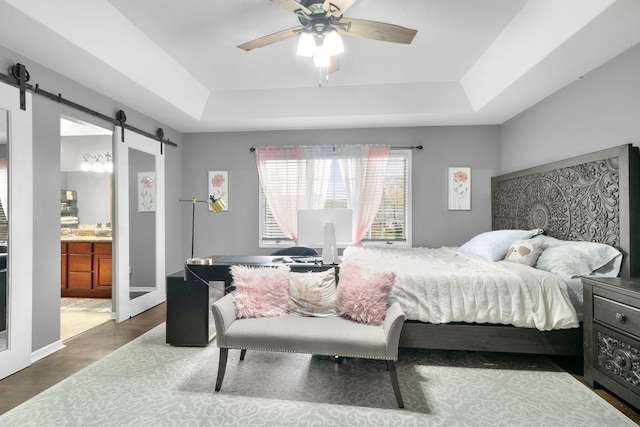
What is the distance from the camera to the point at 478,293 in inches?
95.7

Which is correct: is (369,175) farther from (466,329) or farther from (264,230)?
(466,329)

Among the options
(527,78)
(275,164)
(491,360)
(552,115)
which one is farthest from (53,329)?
(552,115)

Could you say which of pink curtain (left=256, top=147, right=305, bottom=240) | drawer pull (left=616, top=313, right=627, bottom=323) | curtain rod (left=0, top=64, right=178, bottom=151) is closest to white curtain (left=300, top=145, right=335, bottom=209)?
pink curtain (left=256, top=147, right=305, bottom=240)

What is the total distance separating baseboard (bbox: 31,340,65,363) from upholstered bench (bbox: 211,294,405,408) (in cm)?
163

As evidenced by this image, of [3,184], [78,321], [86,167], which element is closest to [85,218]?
[86,167]

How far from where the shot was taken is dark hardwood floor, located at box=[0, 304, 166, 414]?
2129 mm

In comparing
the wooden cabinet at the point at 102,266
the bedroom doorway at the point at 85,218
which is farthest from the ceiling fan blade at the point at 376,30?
the wooden cabinet at the point at 102,266

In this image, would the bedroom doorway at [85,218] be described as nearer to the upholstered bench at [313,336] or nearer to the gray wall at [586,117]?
the upholstered bench at [313,336]

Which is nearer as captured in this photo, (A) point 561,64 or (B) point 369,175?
(A) point 561,64

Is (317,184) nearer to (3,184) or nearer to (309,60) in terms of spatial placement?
(309,60)

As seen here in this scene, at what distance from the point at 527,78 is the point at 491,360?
2.48 m

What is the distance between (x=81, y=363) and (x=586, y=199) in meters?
4.38

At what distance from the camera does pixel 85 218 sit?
16.4 feet

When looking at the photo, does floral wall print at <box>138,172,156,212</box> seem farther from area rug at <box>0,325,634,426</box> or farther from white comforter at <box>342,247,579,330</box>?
white comforter at <box>342,247,579,330</box>
